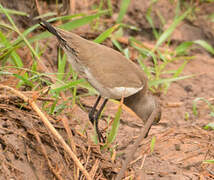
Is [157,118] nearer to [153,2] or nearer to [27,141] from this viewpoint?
[27,141]

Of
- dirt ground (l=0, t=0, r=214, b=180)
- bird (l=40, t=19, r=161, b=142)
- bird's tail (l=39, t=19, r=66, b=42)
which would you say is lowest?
dirt ground (l=0, t=0, r=214, b=180)

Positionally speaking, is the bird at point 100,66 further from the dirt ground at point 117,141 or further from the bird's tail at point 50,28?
the dirt ground at point 117,141

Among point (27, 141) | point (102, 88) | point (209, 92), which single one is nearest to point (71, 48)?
point (102, 88)

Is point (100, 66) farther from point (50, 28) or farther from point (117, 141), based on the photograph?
point (117, 141)

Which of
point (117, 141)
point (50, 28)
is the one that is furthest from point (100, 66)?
point (117, 141)

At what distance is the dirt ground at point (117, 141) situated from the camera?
235 cm

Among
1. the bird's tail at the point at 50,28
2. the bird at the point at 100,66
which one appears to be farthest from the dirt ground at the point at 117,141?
the bird's tail at the point at 50,28

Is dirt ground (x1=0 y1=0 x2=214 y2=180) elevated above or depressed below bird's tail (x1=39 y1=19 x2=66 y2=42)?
below

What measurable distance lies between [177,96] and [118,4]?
6.46 feet

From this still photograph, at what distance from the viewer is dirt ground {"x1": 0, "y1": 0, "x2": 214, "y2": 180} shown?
7.71ft

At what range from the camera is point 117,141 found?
3.45 metres

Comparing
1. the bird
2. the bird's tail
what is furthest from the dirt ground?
the bird's tail

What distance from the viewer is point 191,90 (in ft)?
16.4

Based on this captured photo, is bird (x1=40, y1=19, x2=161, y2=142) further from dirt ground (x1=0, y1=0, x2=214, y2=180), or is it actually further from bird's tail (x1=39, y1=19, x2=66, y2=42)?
dirt ground (x1=0, y1=0, x2=214, y2=180)
